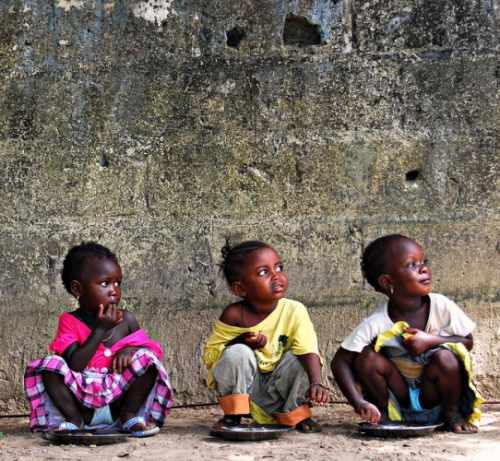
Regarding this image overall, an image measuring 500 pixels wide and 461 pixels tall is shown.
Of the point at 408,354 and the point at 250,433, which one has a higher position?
the point at 408,354

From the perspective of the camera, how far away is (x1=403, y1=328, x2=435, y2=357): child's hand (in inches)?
129

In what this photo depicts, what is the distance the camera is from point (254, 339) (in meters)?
3.36

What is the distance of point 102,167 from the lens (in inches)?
156

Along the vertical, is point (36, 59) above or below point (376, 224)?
above

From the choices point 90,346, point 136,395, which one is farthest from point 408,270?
point 90,346

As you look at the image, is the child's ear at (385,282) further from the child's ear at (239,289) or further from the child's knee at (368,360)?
the child's ear at (239,289)

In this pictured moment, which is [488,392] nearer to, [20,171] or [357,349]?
[357,349]

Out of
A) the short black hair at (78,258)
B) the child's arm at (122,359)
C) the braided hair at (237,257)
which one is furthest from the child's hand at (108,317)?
the braided hair at (237,257)

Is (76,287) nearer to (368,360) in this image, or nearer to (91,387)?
(91,387)

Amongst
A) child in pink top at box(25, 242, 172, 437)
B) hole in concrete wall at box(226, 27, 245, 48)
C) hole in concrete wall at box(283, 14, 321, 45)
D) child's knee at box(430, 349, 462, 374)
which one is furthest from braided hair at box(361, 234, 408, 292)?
hole in concrete wall at box(226, 27, 245, 48)

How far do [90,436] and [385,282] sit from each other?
138 cm

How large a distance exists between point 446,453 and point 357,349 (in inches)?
25.3

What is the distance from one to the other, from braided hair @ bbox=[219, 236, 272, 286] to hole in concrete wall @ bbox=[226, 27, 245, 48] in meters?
1.04

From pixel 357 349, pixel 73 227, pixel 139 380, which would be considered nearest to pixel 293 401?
pixel 357 349
